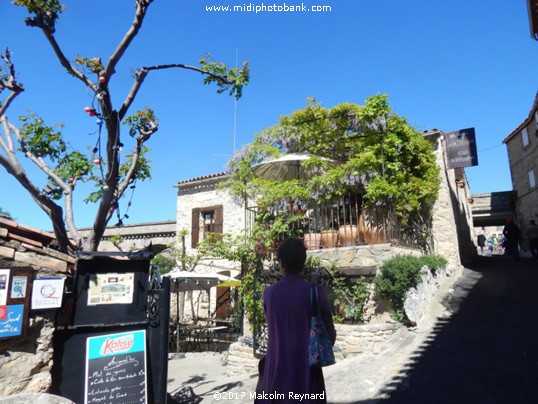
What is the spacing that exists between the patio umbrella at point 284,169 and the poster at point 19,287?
20.0 feet

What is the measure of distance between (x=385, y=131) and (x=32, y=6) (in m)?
7.34

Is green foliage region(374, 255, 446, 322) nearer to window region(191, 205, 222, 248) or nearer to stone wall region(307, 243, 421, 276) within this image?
stone wall region(307, 243, 421, 276)

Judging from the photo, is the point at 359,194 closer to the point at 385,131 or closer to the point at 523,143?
the point at 385,131

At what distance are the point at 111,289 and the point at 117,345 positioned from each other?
659mm

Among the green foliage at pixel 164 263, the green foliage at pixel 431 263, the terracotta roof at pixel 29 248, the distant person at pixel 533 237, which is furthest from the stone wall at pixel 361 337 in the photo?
the green foliage at pixel 164 263

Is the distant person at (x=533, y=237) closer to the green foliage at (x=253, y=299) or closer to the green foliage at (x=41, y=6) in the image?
the green foliage at (x=253, y=299)

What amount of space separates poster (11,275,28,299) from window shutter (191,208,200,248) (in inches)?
439

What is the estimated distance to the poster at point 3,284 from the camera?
351 cm

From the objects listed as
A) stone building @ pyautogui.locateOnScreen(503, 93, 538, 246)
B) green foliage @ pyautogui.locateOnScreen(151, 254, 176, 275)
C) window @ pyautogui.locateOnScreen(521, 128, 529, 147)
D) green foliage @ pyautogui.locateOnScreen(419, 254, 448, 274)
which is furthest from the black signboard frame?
window @ pyautogui.locateOnScreen(521, 128, 529, 147)

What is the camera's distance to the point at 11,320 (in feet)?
11.6

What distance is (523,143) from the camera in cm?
2153

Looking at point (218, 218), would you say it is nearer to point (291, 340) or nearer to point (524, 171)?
point (291, 340)

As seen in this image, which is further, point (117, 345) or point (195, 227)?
point (195, 227)

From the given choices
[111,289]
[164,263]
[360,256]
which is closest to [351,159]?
[360,256]
